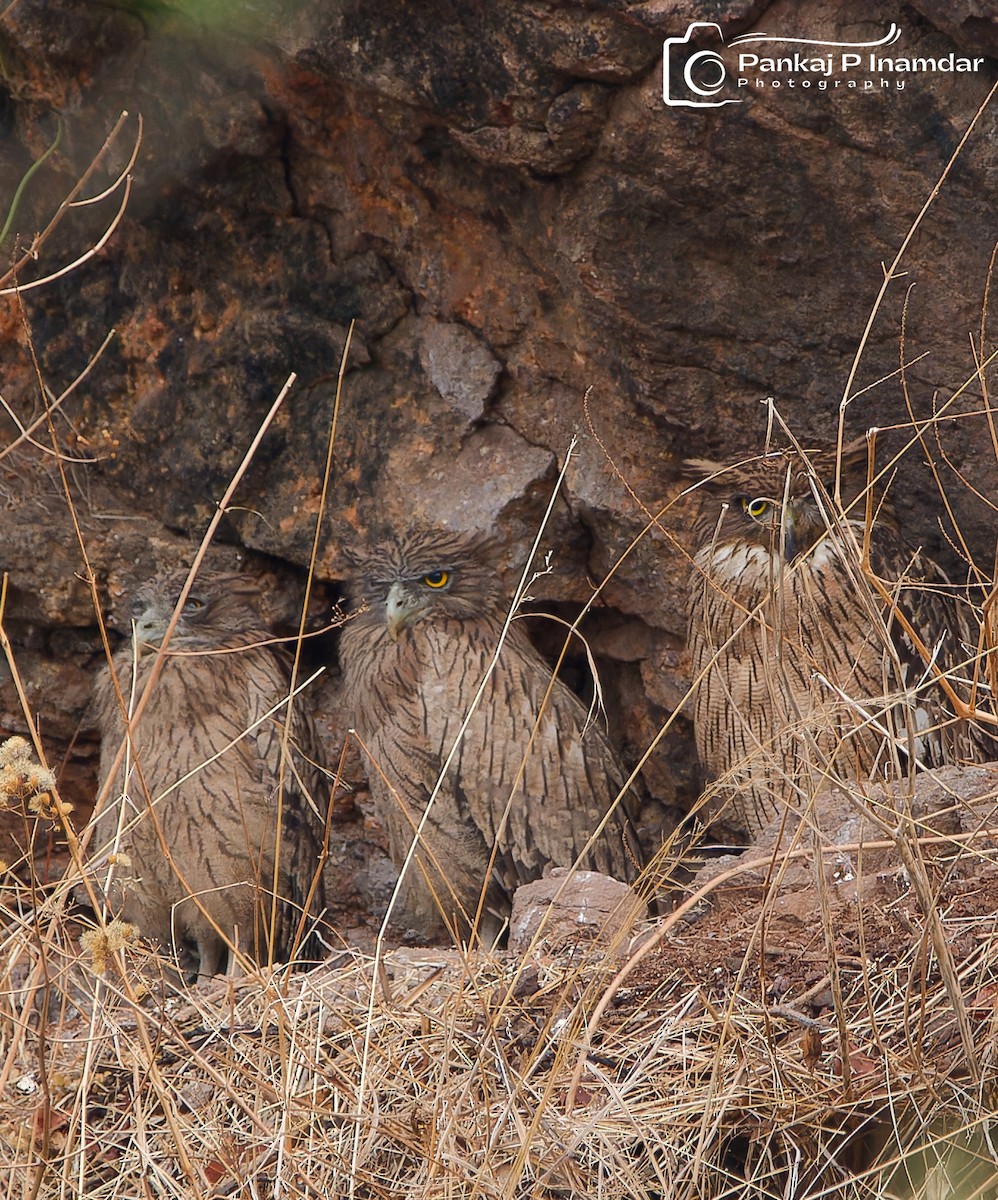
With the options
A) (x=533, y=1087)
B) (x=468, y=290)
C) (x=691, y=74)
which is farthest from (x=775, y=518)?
(x=533, y=1087)

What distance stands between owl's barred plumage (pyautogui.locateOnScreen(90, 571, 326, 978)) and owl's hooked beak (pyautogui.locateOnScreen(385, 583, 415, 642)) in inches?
18.1

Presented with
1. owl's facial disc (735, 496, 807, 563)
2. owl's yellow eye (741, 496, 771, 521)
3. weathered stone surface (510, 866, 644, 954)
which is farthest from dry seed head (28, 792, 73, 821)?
owl's yellow eye (741, 496, 771, 521)

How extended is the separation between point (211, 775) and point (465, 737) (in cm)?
84

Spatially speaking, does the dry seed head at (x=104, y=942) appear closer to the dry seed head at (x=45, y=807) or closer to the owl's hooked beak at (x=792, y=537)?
the dry seed head at (x=45, y=807)

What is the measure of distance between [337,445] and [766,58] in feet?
7.18

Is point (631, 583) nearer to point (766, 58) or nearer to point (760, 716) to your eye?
point (760, 716)

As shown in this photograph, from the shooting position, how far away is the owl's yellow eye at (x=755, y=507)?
14.0ft

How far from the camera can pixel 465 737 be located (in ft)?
15.5

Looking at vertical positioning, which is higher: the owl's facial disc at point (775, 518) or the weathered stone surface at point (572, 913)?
the owl's facial disc at point (775, 518)

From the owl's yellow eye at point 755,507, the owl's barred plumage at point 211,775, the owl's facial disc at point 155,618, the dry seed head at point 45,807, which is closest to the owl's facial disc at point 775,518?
the owl's yellow eye at point 755,507

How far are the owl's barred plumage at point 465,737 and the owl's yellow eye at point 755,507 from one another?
0.89 meters

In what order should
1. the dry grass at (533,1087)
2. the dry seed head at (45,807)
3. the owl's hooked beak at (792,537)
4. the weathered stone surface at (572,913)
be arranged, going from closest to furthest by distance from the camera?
the dry seed head at (45,807), the dry grass at (533,1087), the weathered stone surface at (572,913), the owl's hooked beak at (792,537)

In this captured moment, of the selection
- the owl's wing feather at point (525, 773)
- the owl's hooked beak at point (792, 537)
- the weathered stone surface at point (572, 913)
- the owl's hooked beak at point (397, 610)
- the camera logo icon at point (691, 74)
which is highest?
the camera logo icon at point (691, 74)

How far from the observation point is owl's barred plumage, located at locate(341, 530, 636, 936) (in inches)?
187
